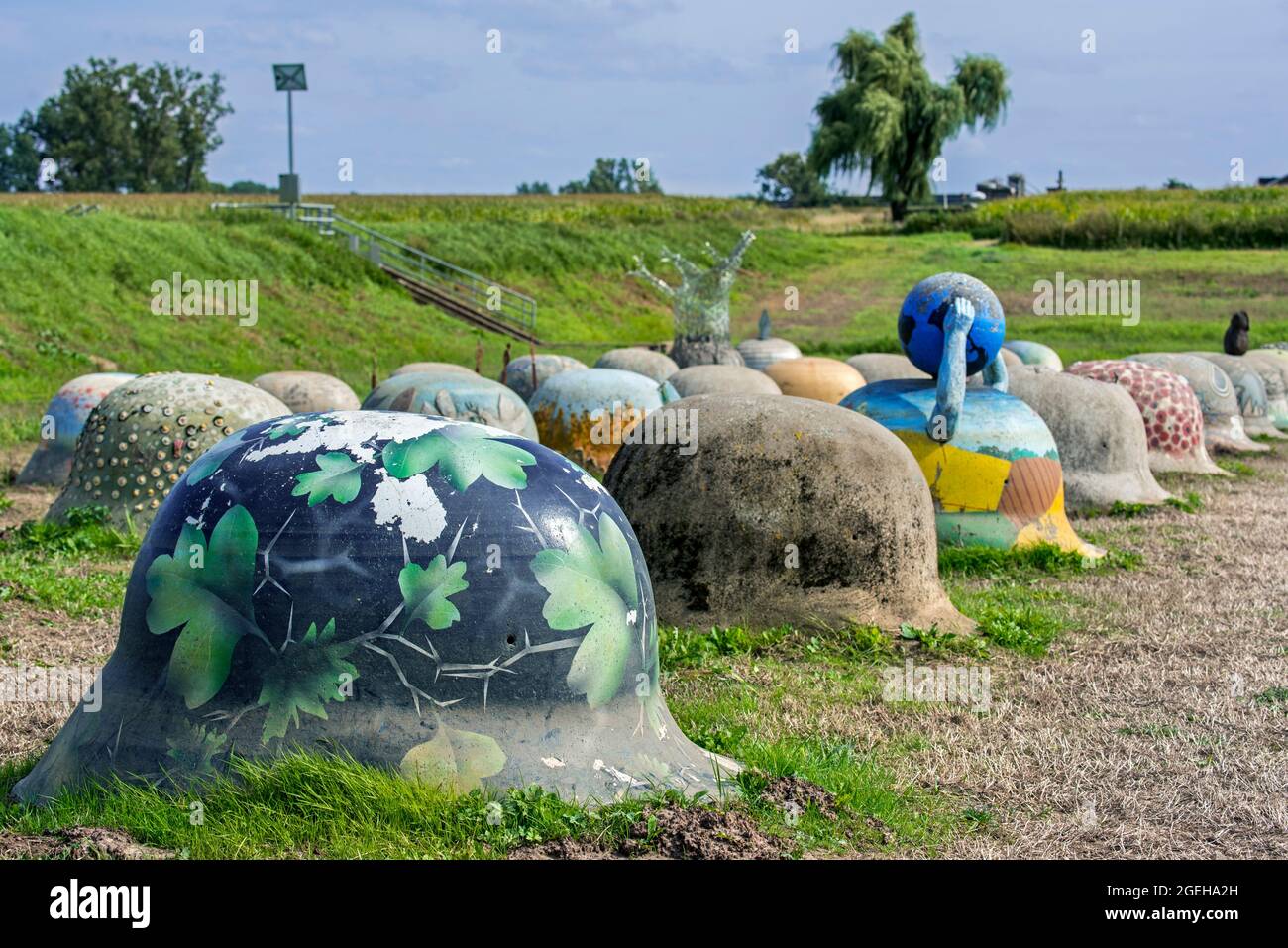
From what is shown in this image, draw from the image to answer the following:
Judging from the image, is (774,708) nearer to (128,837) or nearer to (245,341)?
(128,837)

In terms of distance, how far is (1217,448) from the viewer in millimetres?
16484

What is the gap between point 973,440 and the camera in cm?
946

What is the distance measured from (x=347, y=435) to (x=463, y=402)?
24.3 ft

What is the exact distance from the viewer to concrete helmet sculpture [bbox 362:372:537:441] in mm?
11805

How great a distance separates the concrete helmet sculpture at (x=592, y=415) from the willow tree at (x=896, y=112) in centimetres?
5097

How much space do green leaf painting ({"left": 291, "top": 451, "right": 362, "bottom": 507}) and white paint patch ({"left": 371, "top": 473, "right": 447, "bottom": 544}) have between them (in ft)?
0.30

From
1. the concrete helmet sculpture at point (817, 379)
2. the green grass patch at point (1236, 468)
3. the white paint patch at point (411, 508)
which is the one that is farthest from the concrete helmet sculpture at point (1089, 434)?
the white paint patch at point (411, 508)

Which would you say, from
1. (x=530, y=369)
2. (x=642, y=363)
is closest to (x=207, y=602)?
(x=530, y=369)

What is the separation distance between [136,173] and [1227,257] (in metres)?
55.7

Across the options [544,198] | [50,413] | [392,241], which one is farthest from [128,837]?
[544,198]

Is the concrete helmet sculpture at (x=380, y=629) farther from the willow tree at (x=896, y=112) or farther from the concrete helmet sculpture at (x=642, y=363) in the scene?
the willow tree at (x=896, y=112)

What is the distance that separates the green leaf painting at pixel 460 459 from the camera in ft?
14.5

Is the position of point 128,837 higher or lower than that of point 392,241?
lower

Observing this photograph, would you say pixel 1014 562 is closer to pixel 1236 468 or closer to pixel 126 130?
pixel 1236 468
